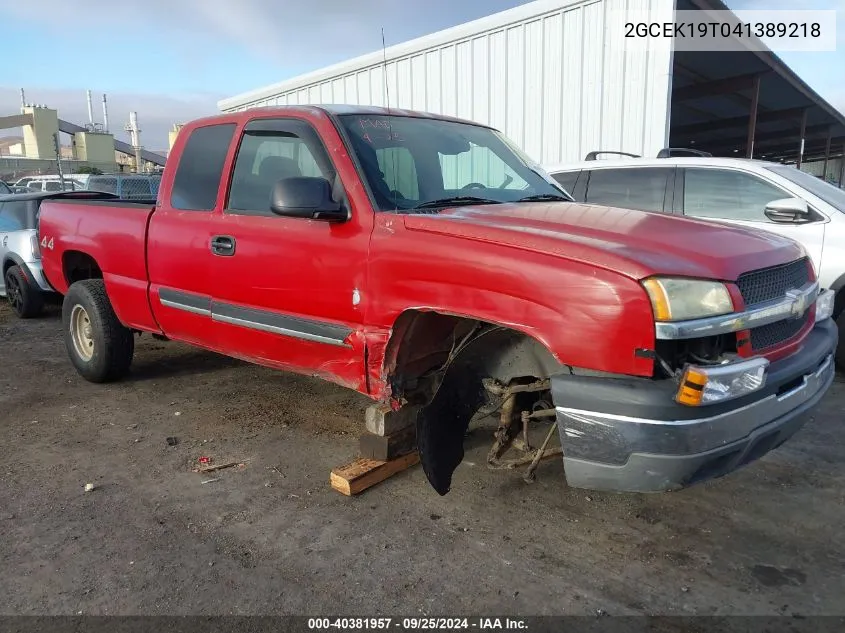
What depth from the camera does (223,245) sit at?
356 cm

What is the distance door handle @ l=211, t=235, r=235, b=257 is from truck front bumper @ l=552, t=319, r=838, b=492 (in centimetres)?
208

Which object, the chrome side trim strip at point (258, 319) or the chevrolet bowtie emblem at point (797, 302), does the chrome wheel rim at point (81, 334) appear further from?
the chevrolet bowtie emblem at point (797, 302)

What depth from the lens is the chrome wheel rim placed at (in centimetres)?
504

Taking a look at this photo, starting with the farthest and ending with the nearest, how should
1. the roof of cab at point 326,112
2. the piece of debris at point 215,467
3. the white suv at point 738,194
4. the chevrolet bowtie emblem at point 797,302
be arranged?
1. the white suv at point 738,194
2. the piece of debris at point 215,467
3. the roof of cab at point 326,112
4. the chevrolet bowtie emblem at point 797,302

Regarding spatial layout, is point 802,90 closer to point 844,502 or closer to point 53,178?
point 844,502

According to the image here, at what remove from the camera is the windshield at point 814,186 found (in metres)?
5.21

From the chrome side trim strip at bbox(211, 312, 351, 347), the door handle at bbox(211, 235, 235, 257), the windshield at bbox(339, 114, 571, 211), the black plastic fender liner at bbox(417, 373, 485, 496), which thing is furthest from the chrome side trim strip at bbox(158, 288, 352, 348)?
the windshield at bbox(339, 114, 571, 211)

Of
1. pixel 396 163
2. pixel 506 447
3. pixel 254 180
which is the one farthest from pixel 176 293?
pixel 506 447

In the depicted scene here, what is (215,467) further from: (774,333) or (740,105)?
(740,105)

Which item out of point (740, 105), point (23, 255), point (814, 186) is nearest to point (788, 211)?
point (814, 186)

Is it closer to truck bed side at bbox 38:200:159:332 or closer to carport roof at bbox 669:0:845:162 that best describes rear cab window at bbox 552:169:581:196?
carport roof at bbox 669:0:845:162

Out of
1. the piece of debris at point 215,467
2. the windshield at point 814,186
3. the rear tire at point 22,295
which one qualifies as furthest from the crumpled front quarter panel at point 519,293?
the rear tire at point 22,295

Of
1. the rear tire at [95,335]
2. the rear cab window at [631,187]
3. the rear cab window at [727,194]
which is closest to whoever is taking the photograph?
the rear tire at [95,335]

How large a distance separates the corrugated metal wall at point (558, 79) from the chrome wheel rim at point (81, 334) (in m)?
3.92
